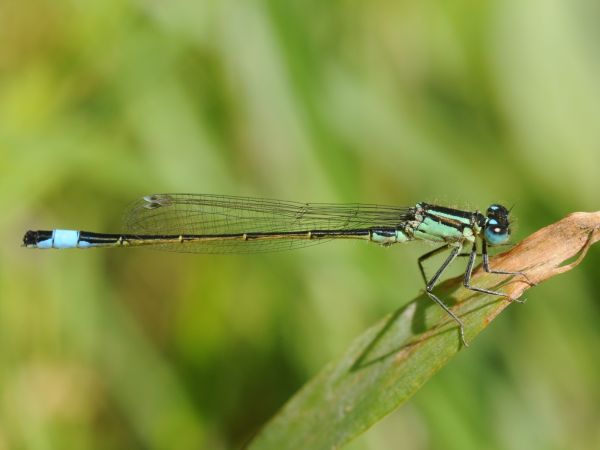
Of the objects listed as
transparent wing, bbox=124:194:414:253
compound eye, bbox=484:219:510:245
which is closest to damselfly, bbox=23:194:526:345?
transparent wing, bbox=124:194:414:253

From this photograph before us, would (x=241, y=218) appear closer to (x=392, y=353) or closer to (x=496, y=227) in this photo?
(x=496, y=227)

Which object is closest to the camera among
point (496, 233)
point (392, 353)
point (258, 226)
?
point (392, 353)

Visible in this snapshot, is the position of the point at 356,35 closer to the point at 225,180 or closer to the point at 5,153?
the point at 225,180

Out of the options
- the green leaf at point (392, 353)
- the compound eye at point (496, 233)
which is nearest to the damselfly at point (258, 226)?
the compound eye at point (496, 233)

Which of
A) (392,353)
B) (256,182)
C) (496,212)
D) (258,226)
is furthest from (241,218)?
(392,353)

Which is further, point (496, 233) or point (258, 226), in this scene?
point (258, 226)

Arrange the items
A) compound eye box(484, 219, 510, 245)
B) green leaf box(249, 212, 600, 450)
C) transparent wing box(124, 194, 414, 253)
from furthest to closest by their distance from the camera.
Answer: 1. transparent wing box(124, 194, 414, 253)
2. compound eye box(484, 219, 510, 245)
3. green leaf box(249, 212, 600, 450)

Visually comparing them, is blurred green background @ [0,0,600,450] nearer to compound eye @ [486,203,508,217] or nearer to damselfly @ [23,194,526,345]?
damselfly @ [23,194,526,345]
